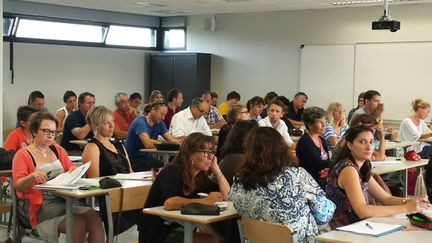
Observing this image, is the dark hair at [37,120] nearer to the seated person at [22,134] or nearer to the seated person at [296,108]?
the seated person at [22,134]

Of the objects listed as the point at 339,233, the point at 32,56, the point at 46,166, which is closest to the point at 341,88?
the point at 32,56

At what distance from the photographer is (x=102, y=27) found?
527 inches

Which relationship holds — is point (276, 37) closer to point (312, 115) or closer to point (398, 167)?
point (398, 167)

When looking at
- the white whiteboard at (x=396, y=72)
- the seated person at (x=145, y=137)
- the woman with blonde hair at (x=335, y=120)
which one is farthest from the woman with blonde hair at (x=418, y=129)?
the seated person at (x=145, y=137)

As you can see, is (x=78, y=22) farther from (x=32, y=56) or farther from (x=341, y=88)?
(x=341, y=88)

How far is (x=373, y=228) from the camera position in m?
3.41

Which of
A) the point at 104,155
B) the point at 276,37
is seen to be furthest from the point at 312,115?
the point at 276,37

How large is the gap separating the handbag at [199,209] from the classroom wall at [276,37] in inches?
324

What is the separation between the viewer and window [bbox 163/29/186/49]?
47.5 feet

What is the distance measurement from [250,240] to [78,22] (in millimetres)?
10118

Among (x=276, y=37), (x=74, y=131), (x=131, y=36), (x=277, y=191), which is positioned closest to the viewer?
(x=277, y=191)

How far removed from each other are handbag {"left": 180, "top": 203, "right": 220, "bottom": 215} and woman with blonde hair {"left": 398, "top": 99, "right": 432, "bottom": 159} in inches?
229

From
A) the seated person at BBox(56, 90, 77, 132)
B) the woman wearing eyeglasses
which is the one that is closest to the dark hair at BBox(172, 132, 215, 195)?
the woman wearing eyeglasses

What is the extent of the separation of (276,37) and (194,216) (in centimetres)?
961
